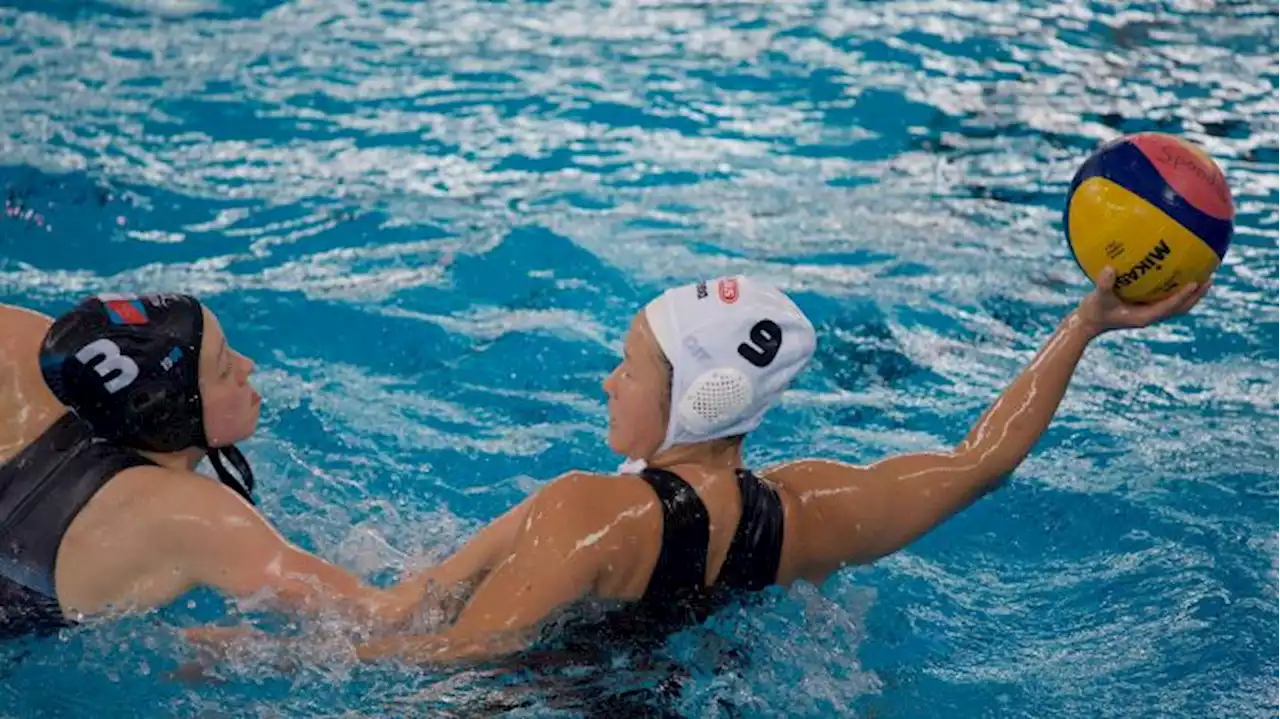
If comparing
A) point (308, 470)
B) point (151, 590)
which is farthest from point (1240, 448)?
point (151, 590)

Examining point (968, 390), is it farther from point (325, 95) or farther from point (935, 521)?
point (325, 95)

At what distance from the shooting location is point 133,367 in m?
4.12

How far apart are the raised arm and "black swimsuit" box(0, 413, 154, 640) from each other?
1.82 metres

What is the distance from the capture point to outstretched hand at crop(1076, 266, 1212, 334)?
3.96m

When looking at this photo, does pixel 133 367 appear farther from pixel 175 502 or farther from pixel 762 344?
pixel 762 344

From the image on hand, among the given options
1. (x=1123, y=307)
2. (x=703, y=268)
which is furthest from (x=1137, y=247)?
(x=703, y=268)

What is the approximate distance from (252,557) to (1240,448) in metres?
3.83

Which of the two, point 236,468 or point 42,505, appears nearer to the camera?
point 42,505

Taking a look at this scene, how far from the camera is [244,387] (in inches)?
174

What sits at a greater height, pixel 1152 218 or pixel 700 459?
pixel 1152 218

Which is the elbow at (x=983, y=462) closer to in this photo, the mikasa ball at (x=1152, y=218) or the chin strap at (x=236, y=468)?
the mikasa ball at (x=1152, y=218)

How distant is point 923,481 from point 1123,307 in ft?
2.27

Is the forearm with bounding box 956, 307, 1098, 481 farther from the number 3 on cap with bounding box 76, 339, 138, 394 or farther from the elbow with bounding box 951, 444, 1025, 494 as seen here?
the number 3 on cap with bounding box 76, 339, 138, 394

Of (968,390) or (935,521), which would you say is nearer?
(935,521)
